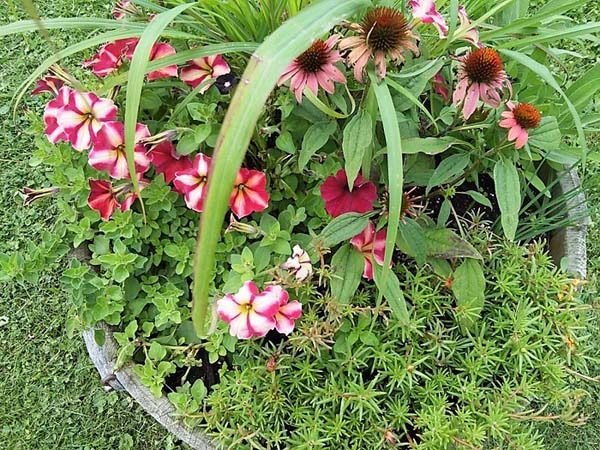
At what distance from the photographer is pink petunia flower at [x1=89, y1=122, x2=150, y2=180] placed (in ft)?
2.94

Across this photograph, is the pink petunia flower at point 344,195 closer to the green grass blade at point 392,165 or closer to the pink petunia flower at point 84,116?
the green grass blade at point 392,165

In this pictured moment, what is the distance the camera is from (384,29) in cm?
78

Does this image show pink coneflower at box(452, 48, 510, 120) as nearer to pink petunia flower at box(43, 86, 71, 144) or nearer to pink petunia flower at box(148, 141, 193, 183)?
pink petunia flower at box(148, 141, 193, 183)

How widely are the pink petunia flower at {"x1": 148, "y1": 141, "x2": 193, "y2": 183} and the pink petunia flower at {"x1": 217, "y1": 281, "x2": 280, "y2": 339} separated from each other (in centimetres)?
22

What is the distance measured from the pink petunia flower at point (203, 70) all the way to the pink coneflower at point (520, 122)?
1.29 ft

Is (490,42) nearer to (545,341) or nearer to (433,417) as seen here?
(545,341)

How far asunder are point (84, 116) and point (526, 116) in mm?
580

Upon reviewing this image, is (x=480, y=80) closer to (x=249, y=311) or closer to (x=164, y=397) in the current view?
(x=249, y=311)

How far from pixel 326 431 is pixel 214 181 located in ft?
1.73

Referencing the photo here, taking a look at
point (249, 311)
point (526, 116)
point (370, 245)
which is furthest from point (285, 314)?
point (526, 116)

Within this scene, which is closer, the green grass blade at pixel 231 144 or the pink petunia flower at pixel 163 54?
the green grass blade at pixel 231 144

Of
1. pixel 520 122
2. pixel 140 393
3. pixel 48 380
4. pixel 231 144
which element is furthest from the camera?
pixel 48 380

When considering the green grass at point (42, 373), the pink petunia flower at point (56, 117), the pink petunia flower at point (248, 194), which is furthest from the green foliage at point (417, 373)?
the green grass at point (42, 373)

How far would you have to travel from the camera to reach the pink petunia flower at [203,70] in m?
0.95
